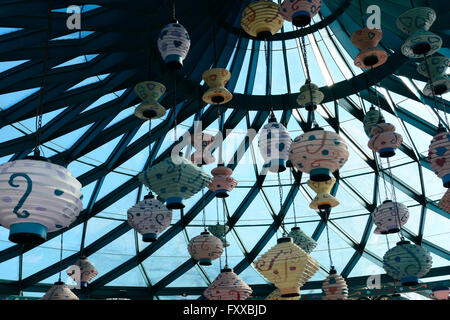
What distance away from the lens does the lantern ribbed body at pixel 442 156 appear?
7988 mm

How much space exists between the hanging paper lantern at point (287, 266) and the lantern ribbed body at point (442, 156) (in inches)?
106

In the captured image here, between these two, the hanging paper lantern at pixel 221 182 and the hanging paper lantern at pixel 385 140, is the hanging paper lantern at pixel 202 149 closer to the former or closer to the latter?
the hanging paper lantern at pixel 221 182

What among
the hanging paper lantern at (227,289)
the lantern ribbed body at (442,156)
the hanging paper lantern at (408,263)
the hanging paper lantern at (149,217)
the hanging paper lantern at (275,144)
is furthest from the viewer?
the hanging paper lantern at (227,289)

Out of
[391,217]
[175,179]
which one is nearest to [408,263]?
[391,217]

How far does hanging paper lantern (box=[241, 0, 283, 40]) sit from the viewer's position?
812 cm

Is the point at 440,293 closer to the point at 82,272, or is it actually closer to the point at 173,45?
the point at 82,272

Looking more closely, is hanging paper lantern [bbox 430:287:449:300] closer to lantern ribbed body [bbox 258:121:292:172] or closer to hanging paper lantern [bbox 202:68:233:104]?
lantern ribbed body [bbox 258:121:292:172]

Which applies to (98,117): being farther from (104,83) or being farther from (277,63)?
(277,63)

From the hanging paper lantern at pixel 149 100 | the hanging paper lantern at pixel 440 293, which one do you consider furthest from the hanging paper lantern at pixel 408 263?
the hanging paper lantern at pixel 440 293

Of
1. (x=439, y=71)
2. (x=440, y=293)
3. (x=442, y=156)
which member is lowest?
(x=440, y=293)

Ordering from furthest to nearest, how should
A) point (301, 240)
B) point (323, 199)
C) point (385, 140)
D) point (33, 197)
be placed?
point (301, 240), point (323, 199), point (385, 140), point (33, 197)

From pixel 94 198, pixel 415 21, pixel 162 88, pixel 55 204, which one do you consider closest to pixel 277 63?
pixel 162 88

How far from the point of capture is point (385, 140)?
383 inches

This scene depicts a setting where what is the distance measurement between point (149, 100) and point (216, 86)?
64.3 inches
